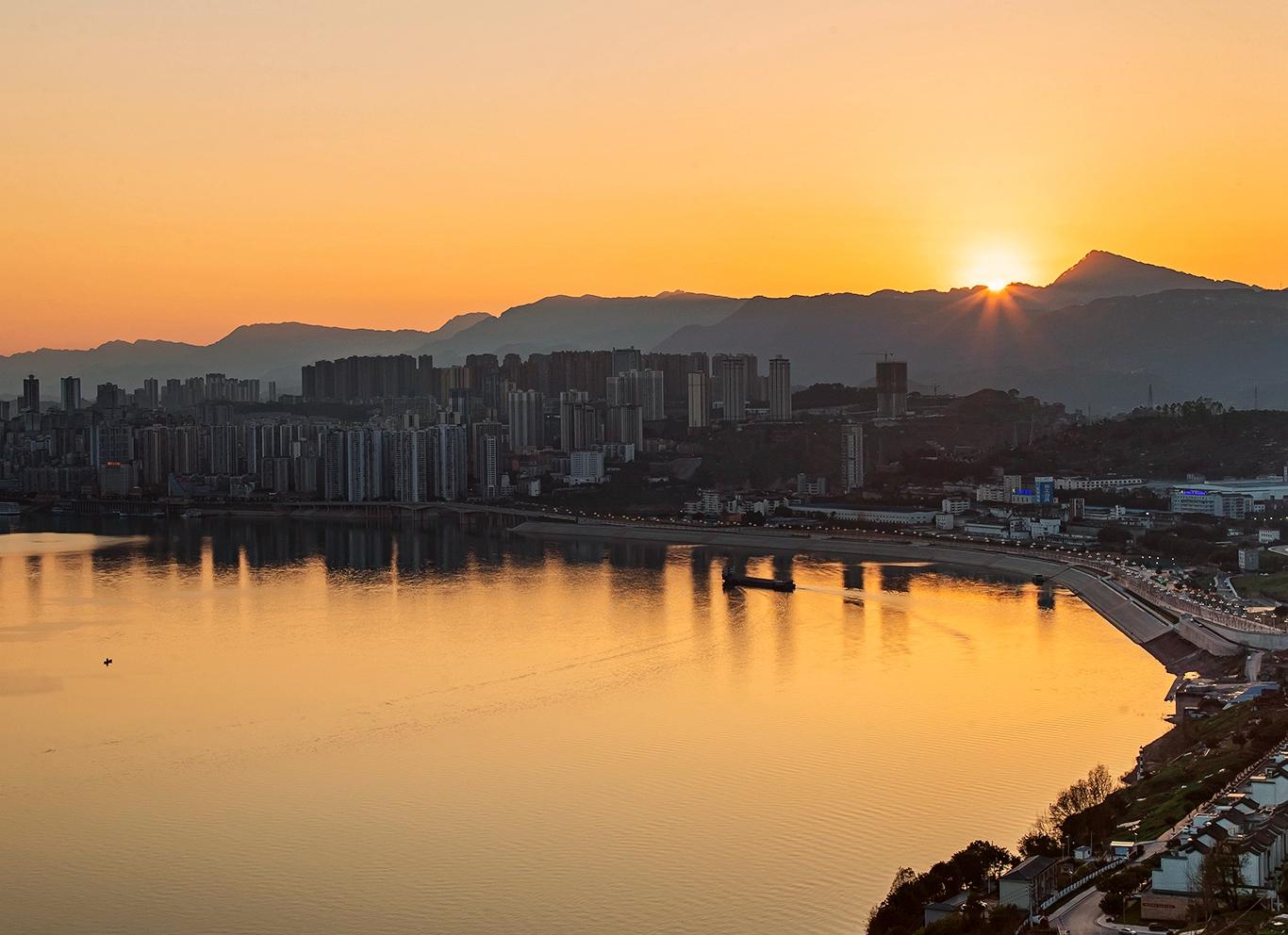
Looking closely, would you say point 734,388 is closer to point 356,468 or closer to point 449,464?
point 449,464

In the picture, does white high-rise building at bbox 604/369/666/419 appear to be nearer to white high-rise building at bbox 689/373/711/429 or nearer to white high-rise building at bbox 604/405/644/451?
white high-rise building at bbox 689/373/711/429

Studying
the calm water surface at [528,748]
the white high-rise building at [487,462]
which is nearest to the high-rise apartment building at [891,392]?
the white high-rise building at [487,462]

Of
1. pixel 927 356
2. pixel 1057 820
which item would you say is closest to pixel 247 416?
pixel 927 356

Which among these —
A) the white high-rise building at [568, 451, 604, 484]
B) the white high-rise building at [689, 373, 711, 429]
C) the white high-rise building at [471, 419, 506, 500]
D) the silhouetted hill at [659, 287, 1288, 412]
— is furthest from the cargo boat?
the silhouetted hill at [659, 287, 1288, 412]

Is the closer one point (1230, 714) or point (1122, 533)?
point (1230, 714)

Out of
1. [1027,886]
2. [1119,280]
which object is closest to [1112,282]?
[1119,280]

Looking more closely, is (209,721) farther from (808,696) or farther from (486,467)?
(486,467)
